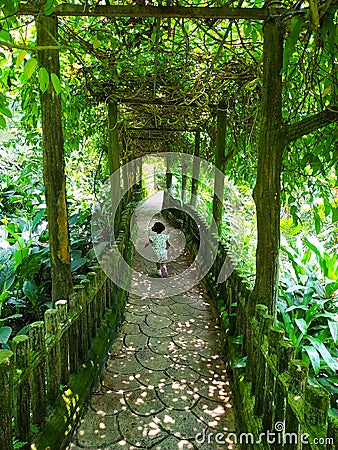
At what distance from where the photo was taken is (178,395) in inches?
128

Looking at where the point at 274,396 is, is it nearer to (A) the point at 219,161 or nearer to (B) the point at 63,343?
(B) the point at 63,343

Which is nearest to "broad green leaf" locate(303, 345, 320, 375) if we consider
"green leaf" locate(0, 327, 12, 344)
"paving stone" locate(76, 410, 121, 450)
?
"paving stone" locate(76, 410, 121, 450)

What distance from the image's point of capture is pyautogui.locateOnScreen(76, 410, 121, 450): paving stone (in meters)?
2.65

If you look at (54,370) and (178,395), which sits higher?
(54,370)

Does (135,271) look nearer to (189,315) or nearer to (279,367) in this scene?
(189,315)

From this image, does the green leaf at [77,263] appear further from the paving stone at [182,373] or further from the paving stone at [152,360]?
the paving stone at [182,373]

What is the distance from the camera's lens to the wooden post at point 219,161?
5789 millimetres

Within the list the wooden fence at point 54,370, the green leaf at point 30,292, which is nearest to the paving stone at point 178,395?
the wooden fence at point 54,370

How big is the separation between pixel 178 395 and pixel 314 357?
1.07 metres

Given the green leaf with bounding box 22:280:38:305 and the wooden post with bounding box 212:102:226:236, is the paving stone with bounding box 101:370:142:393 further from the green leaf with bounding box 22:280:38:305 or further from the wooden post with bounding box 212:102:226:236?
the wooden post with bounding box 212:102:226:236

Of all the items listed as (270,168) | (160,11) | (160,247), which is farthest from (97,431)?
(160,247)

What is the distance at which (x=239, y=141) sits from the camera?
5.72m

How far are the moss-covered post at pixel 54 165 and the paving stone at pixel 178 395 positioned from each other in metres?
1.10

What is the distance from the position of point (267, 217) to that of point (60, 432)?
172 centimetres
